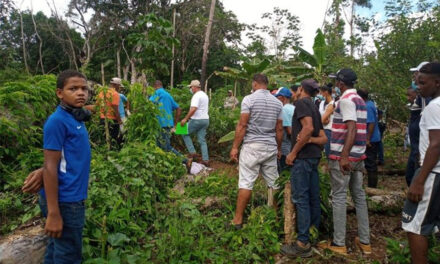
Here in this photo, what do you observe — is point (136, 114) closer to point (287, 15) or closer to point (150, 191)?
point (150, 191)

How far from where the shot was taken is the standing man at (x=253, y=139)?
3.91 m

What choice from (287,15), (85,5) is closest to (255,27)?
(287,15)

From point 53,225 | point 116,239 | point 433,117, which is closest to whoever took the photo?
point 53,225

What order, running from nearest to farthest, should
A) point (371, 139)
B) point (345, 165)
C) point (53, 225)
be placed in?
point (53, 225), point (345, 165), point (371, 139)

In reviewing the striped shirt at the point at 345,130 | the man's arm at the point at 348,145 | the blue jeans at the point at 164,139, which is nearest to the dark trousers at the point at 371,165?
the striped shirt at the point at 345,130

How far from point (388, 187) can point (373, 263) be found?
134 inches

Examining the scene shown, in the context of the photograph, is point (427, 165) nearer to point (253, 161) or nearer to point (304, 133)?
point (304, 133)

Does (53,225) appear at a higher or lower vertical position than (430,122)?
lower

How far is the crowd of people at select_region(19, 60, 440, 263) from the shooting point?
2191 millimetres

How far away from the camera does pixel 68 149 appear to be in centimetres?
220

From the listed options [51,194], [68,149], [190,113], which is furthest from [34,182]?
[190,113]

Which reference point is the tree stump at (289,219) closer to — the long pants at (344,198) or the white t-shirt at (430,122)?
the long pants at (344,198)

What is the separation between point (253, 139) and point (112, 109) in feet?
9.31

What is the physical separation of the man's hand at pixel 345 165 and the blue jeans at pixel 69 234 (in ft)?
8.13
